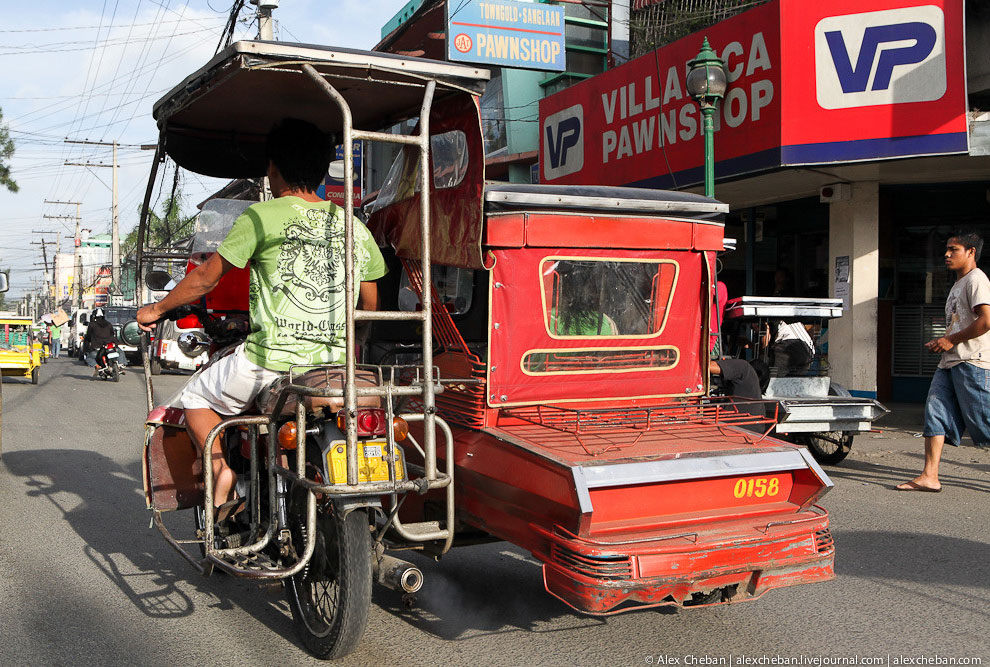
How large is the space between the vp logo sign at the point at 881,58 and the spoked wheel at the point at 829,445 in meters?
4.23

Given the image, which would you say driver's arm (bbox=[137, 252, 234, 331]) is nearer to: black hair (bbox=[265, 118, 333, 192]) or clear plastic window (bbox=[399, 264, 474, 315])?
black hair (bbox=[265, 118, 333, 192])

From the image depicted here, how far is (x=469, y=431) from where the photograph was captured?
4.33 m

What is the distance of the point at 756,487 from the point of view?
3.91 m

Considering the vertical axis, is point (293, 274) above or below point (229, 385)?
above

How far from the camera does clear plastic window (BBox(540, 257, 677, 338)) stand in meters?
4.48

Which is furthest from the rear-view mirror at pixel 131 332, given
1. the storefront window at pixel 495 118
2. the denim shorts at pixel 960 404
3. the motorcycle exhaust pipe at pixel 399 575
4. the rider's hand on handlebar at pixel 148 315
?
the storefront window at pixel 495 118

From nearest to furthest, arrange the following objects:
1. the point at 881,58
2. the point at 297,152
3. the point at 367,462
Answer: the point at 367,462
the point at 297,152
the point at 881,58

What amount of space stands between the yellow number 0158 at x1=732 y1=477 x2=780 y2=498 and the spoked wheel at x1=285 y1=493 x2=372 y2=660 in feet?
5.21

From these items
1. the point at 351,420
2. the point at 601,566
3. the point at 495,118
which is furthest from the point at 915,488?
the point at 495,118

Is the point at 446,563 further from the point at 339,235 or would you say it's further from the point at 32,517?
the point at 32,517

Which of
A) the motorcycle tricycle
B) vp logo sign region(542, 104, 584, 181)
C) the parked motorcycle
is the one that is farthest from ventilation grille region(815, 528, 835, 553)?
the parked motorcycle

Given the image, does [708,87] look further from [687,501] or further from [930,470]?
[687,501]

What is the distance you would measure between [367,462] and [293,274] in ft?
3.09

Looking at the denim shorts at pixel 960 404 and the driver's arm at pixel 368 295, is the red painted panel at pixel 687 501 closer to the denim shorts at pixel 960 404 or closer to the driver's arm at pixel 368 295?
the driver's arm at pixel 368 295
